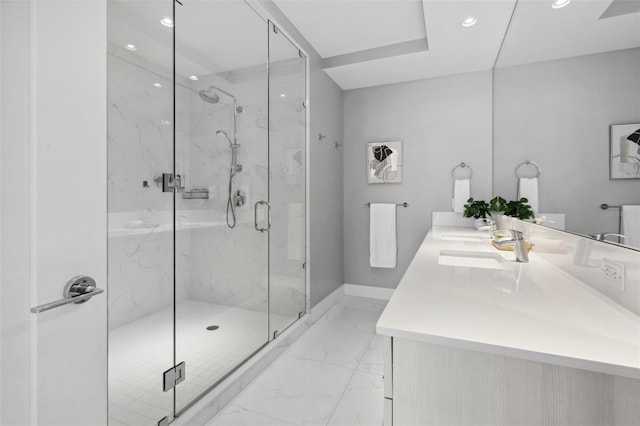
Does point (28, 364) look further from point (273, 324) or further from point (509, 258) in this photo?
point (509, 258)

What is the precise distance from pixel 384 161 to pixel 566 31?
222cm

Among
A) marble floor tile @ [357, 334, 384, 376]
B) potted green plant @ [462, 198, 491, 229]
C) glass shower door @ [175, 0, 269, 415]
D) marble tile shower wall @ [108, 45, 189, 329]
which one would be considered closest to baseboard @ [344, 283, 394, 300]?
marble floor tile @ [357, 334, 384, 376]

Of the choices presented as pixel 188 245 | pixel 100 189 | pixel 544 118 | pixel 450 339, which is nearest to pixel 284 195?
pixel 188 245

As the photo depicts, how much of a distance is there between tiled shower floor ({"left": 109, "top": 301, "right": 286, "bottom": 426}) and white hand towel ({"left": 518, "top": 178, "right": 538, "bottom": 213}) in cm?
173

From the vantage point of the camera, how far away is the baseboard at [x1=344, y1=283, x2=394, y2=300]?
333cm

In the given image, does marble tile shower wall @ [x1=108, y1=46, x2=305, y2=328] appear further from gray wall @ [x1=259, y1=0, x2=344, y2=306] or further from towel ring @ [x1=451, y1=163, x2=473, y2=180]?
towel ring @ [x1=451, y1=163, x2=473, y2=180]

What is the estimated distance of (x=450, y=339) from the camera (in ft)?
2.05

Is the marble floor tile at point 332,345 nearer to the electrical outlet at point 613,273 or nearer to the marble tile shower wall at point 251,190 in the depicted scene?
the marble tile shower wall at point 251,190

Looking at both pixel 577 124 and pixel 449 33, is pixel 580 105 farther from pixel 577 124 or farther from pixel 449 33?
pixel 449 33

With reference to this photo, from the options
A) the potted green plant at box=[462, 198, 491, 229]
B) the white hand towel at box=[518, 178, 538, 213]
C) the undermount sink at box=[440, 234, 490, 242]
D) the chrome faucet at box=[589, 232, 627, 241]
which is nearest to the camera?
the chrome faucet at box=[589, 232, 627, 241]

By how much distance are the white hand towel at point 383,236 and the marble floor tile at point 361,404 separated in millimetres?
1445

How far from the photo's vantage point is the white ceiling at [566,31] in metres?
0.79

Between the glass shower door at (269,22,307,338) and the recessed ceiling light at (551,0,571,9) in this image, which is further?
the glass shower door at (269,22,307,338)

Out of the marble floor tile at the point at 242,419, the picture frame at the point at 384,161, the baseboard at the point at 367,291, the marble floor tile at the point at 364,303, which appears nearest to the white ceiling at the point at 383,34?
the picture frame at the point at 384,161
